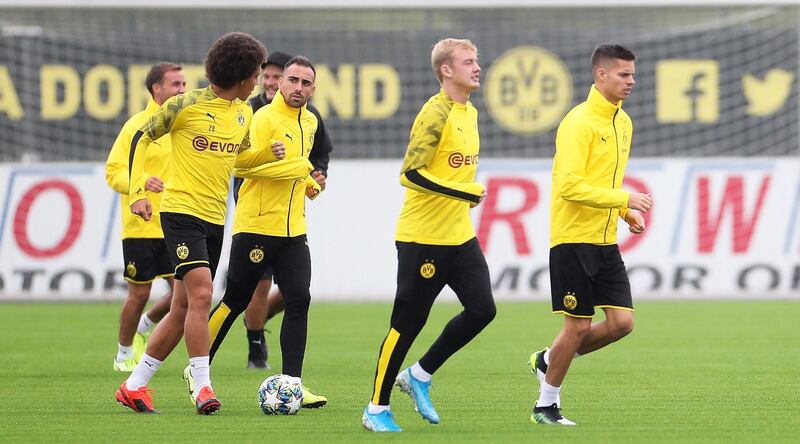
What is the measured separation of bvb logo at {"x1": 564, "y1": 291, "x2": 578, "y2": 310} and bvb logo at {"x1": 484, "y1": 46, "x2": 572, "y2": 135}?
1263cm

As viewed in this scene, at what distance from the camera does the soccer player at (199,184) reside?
8336mm

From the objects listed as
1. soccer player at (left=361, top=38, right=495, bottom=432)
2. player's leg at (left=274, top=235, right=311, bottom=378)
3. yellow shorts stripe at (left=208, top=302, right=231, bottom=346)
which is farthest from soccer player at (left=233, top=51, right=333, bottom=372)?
soccer player at (left=361, top=38, right=495, bottom=432)

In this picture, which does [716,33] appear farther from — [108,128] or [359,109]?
[108,128]

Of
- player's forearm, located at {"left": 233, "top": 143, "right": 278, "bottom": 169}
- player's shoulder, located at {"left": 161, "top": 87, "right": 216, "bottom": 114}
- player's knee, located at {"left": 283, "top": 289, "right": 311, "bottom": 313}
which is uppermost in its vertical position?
player's shoulder, located at {"left": 161, "top": 87, "right": 216, "bottom": 114}

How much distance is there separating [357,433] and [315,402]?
125cm

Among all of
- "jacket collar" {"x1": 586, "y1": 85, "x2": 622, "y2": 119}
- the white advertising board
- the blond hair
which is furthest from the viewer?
the white advertising board

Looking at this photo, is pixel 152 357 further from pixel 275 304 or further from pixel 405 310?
pixel 275 304

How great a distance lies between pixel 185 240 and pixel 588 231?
228 cm

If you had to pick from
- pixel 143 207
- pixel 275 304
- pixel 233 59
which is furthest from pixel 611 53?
pixel 275 304

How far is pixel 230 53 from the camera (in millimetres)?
8305

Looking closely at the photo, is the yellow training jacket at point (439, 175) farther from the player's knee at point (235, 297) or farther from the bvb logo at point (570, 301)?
the player's knee at point (235, 297)

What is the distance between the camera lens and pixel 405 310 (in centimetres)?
766

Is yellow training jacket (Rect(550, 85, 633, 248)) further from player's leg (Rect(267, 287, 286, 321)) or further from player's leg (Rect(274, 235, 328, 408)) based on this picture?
player's leg (Rect(267, 287, 286, 321))

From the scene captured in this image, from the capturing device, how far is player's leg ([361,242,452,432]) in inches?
300
